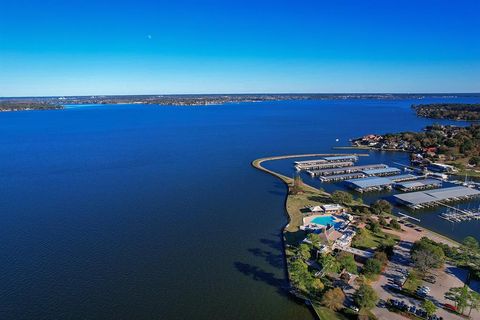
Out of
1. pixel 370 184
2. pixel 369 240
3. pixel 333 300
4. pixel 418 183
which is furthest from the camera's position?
pixel 418 183

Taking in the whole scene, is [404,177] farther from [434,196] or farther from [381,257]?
[381,257]

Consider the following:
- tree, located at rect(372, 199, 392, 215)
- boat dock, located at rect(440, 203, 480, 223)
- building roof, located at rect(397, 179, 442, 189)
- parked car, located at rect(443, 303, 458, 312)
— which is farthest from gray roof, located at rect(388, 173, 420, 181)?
parked car, located at rect(443, 303, 458, 312)

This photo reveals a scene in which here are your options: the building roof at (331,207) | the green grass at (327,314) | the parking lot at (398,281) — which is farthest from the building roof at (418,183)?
the green grass at (327,314)

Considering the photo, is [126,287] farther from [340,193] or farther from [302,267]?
[340,193]

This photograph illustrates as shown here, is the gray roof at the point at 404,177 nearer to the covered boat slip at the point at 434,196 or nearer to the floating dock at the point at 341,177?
the floating dock at the point at 341,177

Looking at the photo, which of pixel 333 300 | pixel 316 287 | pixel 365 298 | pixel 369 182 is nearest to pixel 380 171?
pixel 369 182

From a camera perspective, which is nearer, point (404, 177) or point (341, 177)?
point (404, 177)

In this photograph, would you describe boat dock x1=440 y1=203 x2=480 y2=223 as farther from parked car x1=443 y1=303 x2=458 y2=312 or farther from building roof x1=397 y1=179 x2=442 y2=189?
parked car x1=443 y1=303 x2=458 y2=312
